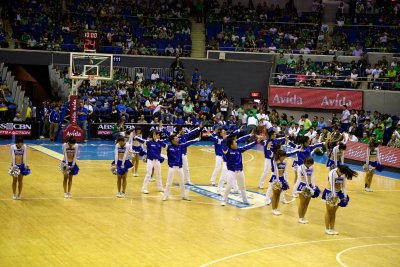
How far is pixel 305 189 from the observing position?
18.3 meters

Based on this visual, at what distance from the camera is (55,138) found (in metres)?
36.5

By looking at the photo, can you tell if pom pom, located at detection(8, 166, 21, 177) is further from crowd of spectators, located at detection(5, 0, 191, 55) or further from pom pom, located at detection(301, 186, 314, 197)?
crowd of spectators, located at detection(5, 0, 191, 55)

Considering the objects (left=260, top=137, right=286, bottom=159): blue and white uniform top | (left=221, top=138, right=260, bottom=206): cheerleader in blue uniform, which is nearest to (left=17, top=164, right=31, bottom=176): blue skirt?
(left=221, top=138, right=260, bottom=206): cheerleader in blue uniform

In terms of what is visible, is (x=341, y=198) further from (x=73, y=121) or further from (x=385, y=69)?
(x=385, y=69)

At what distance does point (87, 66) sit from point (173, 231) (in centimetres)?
2006

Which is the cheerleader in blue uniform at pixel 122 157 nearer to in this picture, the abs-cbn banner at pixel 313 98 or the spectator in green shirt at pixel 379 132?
the spectator in green shirt at pixel 379 132

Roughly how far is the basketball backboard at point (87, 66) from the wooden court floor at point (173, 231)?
11.1 metres

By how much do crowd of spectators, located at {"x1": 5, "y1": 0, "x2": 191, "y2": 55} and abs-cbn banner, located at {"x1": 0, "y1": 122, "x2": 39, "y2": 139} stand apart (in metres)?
8.98

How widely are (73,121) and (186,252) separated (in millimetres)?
20900

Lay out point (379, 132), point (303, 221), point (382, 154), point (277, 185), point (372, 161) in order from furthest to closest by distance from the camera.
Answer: point (379, 132), point (382, 154), point (372, 161), point (277, 185), point (303, 221)

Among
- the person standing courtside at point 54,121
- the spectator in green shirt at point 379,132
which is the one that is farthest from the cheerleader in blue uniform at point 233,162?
the person standing courtside at point 54,121

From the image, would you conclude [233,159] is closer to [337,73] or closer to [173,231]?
[173,231]

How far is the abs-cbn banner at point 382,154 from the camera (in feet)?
102

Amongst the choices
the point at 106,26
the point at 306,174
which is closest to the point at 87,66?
the point at 106,26
